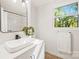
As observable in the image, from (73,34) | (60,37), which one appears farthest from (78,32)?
(60,37)

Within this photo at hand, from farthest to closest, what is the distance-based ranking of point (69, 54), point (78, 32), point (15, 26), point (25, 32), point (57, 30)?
1. point (57, 30)
2. point (69, 54)
3. point (78, 32)
4. point (25, 32)
5. point (15, 26)

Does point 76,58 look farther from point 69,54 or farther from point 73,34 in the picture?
point 73,34

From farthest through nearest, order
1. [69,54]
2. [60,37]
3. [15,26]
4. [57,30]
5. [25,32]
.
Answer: [57,30] < [60,37] < [69,54] < [25,32] < [15,26]

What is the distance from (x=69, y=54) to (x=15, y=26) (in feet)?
6.70

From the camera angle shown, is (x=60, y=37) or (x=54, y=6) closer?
(x=60, y=37)

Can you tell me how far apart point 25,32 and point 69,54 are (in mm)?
1701

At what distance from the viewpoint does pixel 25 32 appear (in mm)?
2240

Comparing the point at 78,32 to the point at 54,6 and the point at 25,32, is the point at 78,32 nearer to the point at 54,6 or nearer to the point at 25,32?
the point at 54,6

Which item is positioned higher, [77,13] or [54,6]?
[54,6]

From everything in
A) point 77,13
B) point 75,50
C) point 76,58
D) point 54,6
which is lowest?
point 76,58

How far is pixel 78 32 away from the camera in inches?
113

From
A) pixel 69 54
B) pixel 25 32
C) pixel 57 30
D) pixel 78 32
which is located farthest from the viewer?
pixel 57 30

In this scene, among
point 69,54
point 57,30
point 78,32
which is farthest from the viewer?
point 57,30

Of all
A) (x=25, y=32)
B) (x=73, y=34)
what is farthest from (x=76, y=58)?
(x=25, y=32)
